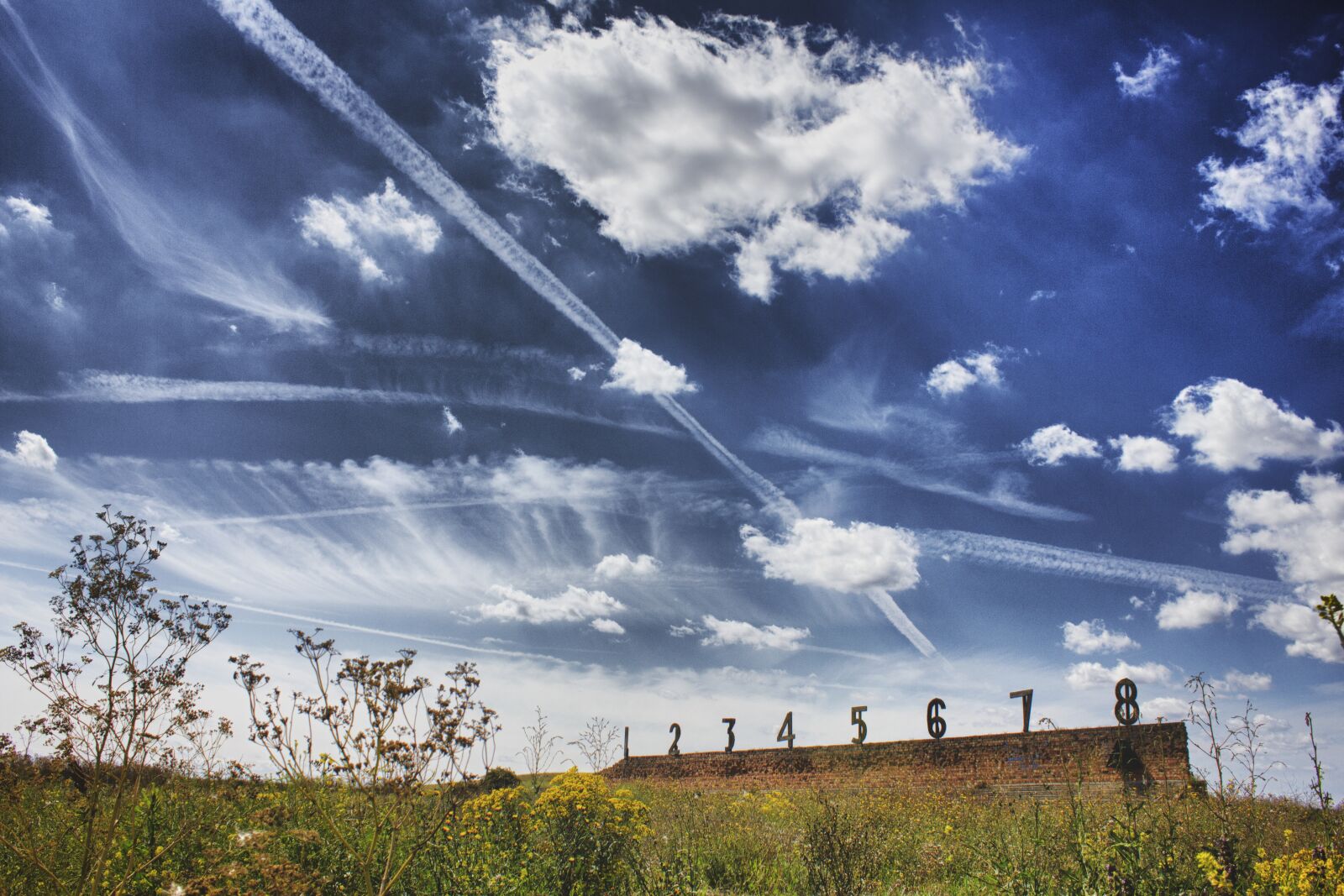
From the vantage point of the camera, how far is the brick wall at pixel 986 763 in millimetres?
10086

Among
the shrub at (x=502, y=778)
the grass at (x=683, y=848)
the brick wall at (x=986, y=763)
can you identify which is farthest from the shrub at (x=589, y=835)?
the shrub at (x=502, y=778)

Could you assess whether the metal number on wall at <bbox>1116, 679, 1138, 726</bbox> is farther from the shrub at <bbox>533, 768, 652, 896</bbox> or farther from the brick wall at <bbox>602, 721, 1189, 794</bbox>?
the shrub at <bbox>533, 768, 652, 896</bbox>

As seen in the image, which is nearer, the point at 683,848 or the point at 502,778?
the point at 683,848

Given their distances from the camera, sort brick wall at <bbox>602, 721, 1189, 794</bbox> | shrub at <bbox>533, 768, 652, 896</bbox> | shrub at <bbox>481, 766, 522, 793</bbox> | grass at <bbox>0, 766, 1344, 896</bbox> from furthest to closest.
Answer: shrub at <bbox>481, 766, 522, 793</bbox>, brick wall at <bbox>602, 721, 1189, 794</bbox>, shrub at <bbox>533, 768, 652, 896</bbox>, grass at <bbox>0, 766, 1344, 896</bbox>

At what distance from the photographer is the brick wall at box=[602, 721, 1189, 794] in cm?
1009

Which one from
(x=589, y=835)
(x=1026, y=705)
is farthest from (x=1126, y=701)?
(x=589, y=835)

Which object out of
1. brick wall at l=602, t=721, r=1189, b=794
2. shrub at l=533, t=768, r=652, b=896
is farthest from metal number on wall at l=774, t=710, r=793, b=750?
shrub at l=533, t=768, r=652, b=896

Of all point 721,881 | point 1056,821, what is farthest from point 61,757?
point 1056,821

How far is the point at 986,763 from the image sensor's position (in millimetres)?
12242

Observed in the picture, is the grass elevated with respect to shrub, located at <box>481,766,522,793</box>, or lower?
elevated

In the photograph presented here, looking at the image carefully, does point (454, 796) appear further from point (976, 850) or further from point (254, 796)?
point (976, 850)

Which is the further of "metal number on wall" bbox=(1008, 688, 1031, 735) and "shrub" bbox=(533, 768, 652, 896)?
"metal number on wall" bbox=(1008, 688, 1031, 735)

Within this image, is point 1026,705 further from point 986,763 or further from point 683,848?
point 683,848

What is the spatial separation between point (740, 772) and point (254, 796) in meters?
12.4
